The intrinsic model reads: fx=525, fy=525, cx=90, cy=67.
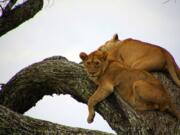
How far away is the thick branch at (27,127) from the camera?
622 cm

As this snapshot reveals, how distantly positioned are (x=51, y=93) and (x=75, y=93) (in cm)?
82

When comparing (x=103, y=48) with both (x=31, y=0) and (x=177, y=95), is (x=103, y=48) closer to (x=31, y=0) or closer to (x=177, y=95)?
(x=31, y=0)

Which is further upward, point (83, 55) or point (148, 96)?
point (83, 55)

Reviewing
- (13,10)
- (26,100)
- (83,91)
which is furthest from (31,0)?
(83,91)

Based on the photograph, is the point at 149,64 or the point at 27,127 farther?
the point at 149,64

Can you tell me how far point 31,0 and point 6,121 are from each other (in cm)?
298

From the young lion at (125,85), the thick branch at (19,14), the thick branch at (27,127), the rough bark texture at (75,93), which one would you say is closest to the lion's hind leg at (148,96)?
the young lion at (125,85)

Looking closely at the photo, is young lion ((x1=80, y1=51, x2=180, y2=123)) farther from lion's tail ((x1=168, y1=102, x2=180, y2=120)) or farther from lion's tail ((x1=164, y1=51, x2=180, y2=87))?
lion's tail ((x1=164, y1=51, x2=180, y2=87))

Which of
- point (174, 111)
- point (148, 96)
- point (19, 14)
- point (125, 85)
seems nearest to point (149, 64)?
point (125, 85)

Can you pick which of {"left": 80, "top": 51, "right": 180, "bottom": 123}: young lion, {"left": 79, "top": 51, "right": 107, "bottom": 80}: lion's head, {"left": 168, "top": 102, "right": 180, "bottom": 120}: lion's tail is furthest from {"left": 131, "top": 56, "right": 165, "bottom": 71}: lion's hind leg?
{"left": 168, "top": 102, "right": 180, "bottom": 120}: lion's tail

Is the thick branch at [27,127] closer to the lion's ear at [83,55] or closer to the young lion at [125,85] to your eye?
the young lion at [125,85]

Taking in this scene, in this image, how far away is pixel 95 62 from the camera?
289 inches

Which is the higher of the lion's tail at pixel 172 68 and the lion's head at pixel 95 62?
the lion's head at pixel 95 62

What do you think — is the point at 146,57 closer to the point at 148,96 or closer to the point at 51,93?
the point at 148,96
